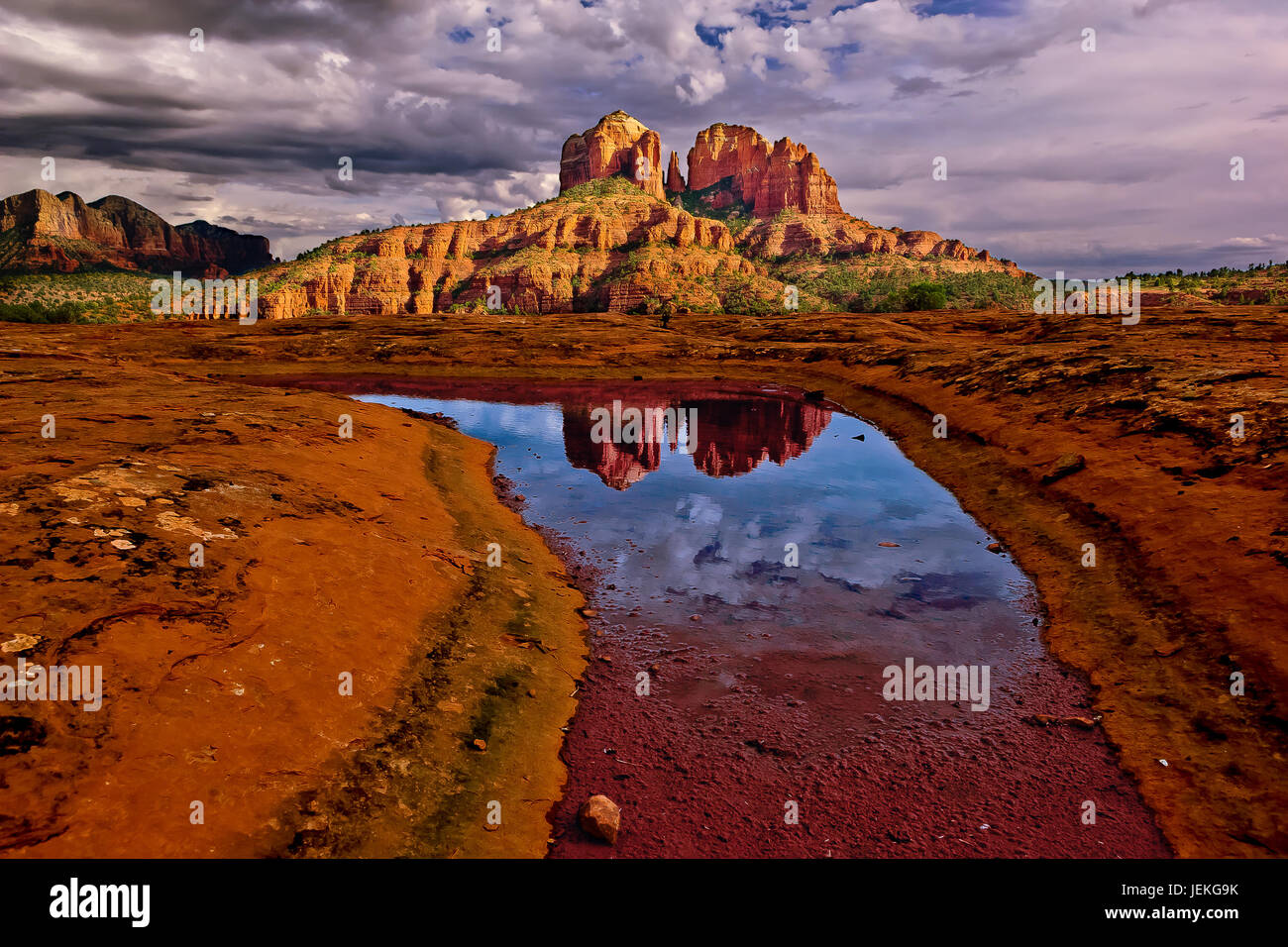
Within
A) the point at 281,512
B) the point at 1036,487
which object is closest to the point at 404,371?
the point at 281,512

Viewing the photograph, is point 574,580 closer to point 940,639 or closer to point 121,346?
point 940,639

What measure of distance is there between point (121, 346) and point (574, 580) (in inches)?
3494

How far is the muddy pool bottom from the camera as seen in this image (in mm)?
9336

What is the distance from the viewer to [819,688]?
42.1 feet

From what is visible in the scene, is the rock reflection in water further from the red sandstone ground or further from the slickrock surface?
the slickrock surface

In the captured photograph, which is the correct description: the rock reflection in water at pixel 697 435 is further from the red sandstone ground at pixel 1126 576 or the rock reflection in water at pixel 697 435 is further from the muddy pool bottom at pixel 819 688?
the red sandstone ground at pixel 1126 576

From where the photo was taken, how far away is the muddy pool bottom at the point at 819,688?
934 centimetres

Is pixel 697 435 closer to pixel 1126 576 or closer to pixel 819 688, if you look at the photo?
pixel 1126 576

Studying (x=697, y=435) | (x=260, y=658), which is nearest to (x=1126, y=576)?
(x=260, y=658)

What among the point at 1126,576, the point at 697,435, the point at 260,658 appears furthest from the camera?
the point at 697,435

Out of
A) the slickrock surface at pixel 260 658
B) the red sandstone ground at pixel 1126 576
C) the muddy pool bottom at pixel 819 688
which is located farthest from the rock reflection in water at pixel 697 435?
the slickrock surface at pixel 260 658

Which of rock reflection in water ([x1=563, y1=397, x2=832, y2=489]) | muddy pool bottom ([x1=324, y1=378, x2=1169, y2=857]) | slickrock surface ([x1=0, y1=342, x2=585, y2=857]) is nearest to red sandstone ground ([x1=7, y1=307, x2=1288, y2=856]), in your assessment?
muddy pool bottom ([x1=324, y1=378, x2=1169, y2=857])

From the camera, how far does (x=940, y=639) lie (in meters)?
15.0
